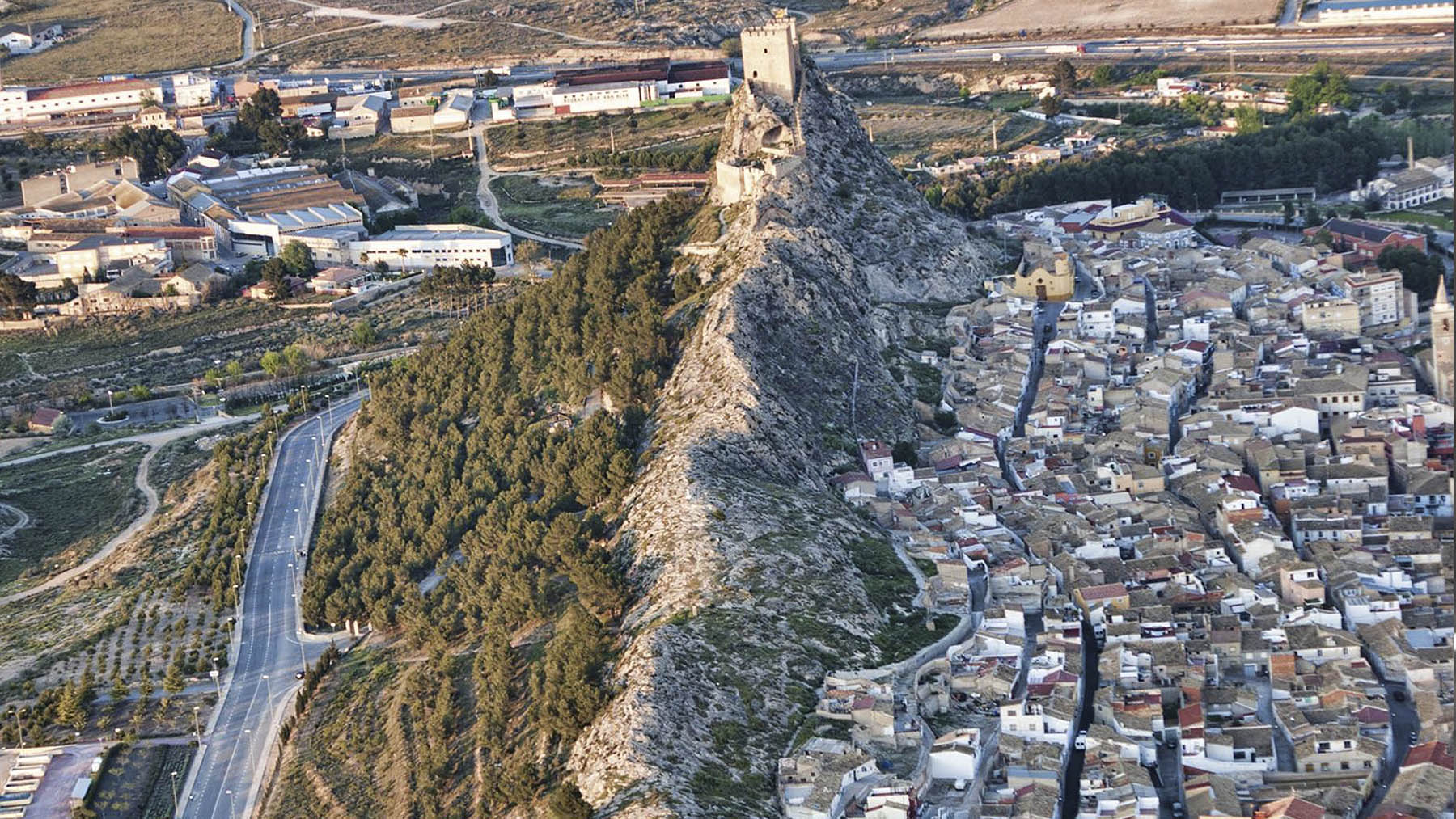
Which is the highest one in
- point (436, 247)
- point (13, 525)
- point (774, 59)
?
point (774, 59)

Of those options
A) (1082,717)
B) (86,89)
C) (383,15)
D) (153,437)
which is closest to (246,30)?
(383,15)

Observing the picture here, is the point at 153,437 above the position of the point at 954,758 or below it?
above

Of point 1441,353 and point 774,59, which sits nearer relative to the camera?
point 1441,353

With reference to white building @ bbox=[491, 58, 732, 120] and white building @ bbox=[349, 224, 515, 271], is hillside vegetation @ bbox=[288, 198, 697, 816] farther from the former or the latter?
white building @ bbox=[491, 58, 732, 120]

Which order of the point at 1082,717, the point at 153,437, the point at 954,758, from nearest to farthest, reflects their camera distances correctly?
the point at 954,758
the point at 1082,717
the point at 153,437

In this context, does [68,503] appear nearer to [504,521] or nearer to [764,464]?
[504,521]

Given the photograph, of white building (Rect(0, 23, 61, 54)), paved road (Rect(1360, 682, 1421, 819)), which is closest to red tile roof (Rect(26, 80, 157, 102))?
white building (Rect(0, 23, 61, 54))
